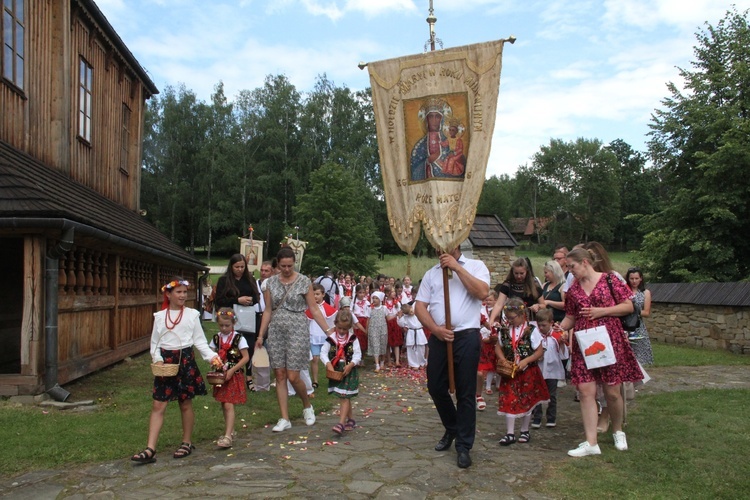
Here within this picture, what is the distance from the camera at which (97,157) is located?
14695mm

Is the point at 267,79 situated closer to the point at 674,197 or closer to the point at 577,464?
the point at 674,197

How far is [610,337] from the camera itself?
595cm

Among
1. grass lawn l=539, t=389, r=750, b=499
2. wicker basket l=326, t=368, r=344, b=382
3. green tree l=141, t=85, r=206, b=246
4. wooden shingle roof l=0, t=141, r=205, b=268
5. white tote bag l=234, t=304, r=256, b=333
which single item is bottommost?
grass lawn l=539, t=389, r=750, b=499

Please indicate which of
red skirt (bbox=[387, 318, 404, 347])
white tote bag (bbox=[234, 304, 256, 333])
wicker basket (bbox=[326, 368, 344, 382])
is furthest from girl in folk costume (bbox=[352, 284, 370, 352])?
wicker basket (bbox=[326, 368, 344, 382])

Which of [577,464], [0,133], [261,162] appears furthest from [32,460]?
[261,162]

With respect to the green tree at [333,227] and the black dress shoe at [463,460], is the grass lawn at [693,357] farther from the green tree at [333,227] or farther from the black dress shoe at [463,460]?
the green tree at [333,227]

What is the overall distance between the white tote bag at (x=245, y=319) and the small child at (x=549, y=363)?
394 centimetres

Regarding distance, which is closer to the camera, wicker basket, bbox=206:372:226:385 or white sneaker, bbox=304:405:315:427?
wicker basket, bbox=206:372:226:385

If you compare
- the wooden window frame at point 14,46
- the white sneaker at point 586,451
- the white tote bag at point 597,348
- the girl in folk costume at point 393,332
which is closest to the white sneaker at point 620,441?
the white sneaker at point 586,451

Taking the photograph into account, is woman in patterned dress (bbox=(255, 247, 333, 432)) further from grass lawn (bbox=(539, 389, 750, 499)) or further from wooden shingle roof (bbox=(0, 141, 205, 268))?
wooden shingle roof (bbox=(0, 141, 205, 268))

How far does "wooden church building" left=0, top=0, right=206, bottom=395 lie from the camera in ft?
27.0

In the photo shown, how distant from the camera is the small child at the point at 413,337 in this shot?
12.7 m

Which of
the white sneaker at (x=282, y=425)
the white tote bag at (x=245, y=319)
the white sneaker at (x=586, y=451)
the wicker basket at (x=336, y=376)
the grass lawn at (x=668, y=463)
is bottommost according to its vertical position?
the grass lawn at (x=668, y=463)

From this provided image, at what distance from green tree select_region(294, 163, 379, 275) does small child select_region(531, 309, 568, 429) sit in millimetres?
32596
